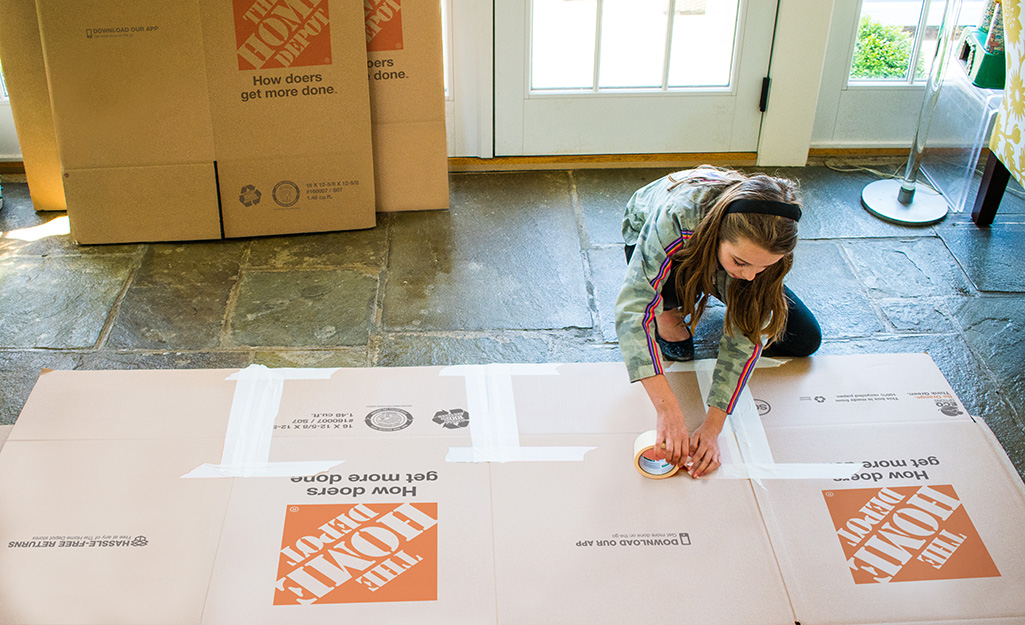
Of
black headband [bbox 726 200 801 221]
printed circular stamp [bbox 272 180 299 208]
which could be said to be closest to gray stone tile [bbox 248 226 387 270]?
printed circular stamp [bbox 272 180 299 208]

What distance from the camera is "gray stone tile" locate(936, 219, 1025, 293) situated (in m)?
2.43

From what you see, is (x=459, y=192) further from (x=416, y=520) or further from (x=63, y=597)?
(x=63, y=597)

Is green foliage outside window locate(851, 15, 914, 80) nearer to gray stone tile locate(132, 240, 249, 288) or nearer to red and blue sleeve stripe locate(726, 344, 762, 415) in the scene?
red and blue sleeve stripe locate(726, 344, 762, 415)

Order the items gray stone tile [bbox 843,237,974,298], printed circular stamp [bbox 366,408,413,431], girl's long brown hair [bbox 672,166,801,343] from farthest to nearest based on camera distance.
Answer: gray stone tile [bbox 843,237,974,298]
printed circular stamp [bbox 366,408,413,431]
girl's long brown hair [bbox 672,166,801,343]

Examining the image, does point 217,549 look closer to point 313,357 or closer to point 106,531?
point 106,531

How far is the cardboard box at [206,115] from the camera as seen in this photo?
7.41 feet

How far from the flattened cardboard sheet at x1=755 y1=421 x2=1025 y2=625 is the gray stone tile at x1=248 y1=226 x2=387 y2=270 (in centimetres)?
133

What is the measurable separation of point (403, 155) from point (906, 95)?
5.59ft

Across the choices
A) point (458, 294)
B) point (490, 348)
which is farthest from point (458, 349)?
point (458, 294)

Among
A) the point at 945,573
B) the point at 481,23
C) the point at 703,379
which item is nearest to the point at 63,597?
the point at 703,379

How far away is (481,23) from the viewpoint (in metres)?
2.69

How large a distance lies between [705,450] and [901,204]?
1595 mm

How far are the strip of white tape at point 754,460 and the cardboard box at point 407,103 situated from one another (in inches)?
49.9

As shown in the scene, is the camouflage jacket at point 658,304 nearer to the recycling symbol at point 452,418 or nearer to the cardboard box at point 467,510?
the cardboard box at point 467,510
